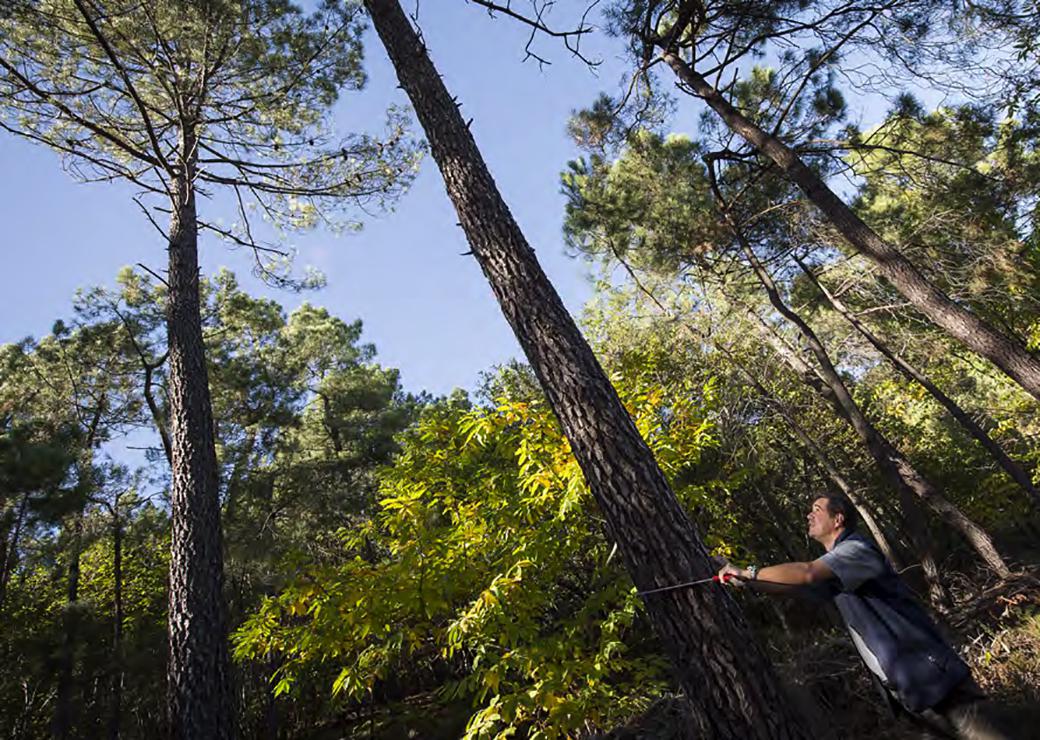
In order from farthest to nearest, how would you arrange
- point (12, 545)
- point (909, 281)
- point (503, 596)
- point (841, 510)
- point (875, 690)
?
point (12, 545) → point (909, 281) → point (875, 690) → point (503, 596) → point (841, 510)

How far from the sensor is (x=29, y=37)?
6074mm

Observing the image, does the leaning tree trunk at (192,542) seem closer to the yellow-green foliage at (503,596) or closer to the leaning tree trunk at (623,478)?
the yellow-green foliage at (503,596)

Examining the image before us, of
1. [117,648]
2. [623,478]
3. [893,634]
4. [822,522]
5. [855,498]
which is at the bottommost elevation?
[893,634]

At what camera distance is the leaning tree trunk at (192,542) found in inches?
147

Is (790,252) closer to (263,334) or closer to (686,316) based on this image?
(686,316)

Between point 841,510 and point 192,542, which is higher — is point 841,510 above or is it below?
below

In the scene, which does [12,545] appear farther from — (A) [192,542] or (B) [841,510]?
(B) [841,510]

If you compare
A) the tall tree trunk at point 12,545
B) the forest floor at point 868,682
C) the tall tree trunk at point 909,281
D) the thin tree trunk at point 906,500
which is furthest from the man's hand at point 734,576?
the tall tree trunk at point 12,545

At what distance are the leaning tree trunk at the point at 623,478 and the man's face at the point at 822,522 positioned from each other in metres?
0.55

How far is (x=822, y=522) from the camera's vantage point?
2.43m

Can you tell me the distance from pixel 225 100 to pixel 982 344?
891 cm

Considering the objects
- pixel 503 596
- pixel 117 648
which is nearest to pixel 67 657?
pixel 117 648

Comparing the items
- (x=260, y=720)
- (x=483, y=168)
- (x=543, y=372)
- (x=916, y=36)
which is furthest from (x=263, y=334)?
(x=916, y=36)

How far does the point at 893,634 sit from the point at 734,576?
62 cm
